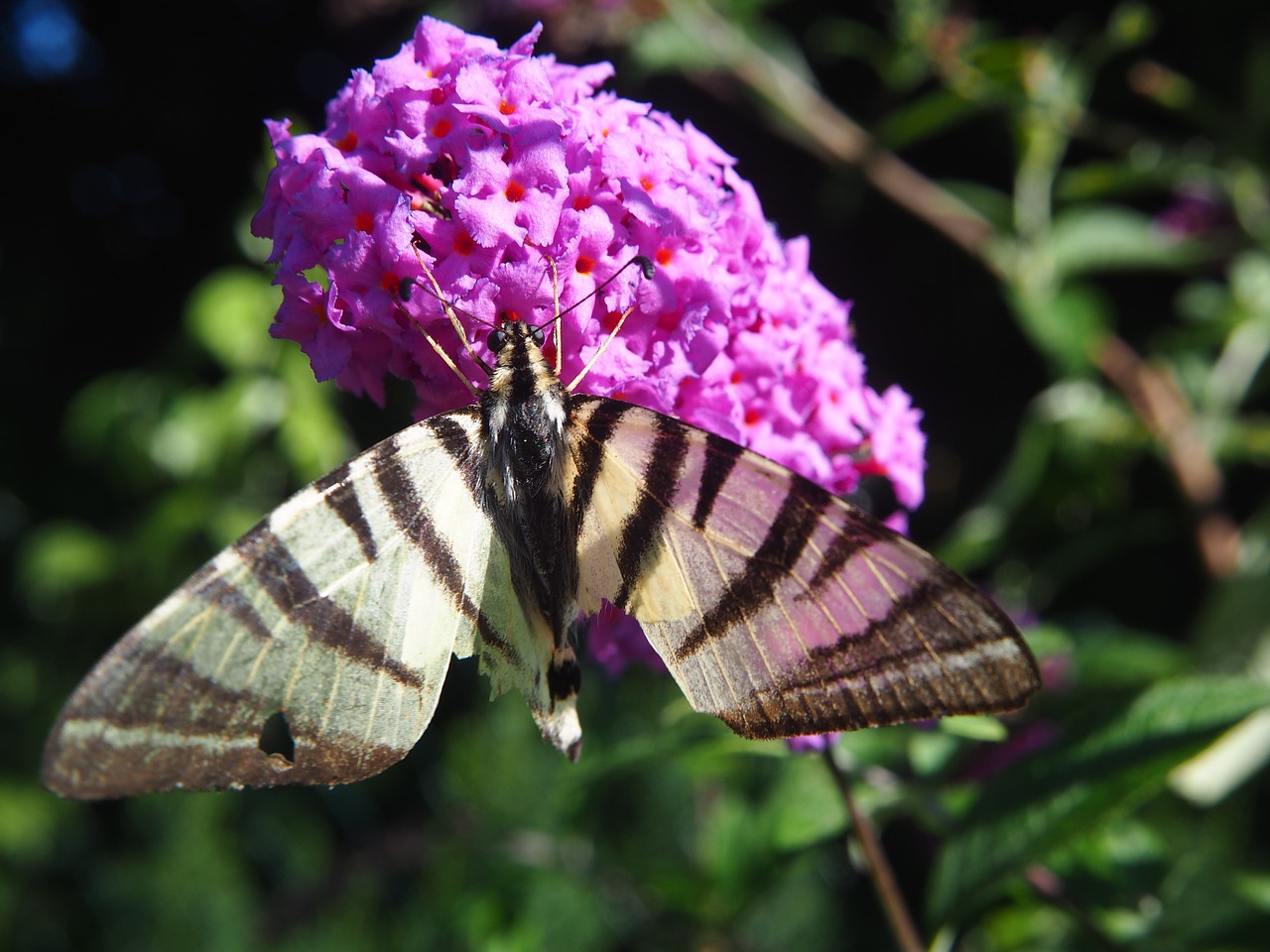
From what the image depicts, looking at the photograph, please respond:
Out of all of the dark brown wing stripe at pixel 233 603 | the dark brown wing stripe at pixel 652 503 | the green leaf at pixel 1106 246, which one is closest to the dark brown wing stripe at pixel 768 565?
the dark brown wing stripe at pixel 652 503

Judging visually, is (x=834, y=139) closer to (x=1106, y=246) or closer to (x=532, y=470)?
(x=1106, y=246)

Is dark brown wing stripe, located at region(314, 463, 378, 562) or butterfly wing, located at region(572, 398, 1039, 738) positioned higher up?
butterfly wing, located at region(572, 398, 1039, 738)

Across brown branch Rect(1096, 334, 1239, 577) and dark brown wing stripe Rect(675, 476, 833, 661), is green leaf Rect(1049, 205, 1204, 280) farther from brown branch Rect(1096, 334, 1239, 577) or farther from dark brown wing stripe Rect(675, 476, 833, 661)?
dark brown wing stripe Rect(675, 476, 833, 661)

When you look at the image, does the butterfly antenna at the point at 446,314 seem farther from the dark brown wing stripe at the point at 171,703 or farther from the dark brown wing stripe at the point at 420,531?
the dark brown wing stripe at the point at 171,703

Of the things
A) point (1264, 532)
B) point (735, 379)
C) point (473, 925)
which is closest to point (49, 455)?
point (473, 925)

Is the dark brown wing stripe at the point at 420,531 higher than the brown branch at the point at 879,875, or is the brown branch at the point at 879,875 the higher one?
the dark brown wing stripe at the point at 420,531

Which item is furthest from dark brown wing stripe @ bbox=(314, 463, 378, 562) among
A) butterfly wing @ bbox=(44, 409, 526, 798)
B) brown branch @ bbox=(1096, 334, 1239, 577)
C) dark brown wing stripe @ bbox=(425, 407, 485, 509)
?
brown branch @ bbox=(1096, 334, 1239, 577)

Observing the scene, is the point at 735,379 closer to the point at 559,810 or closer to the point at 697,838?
the point at 559,810
